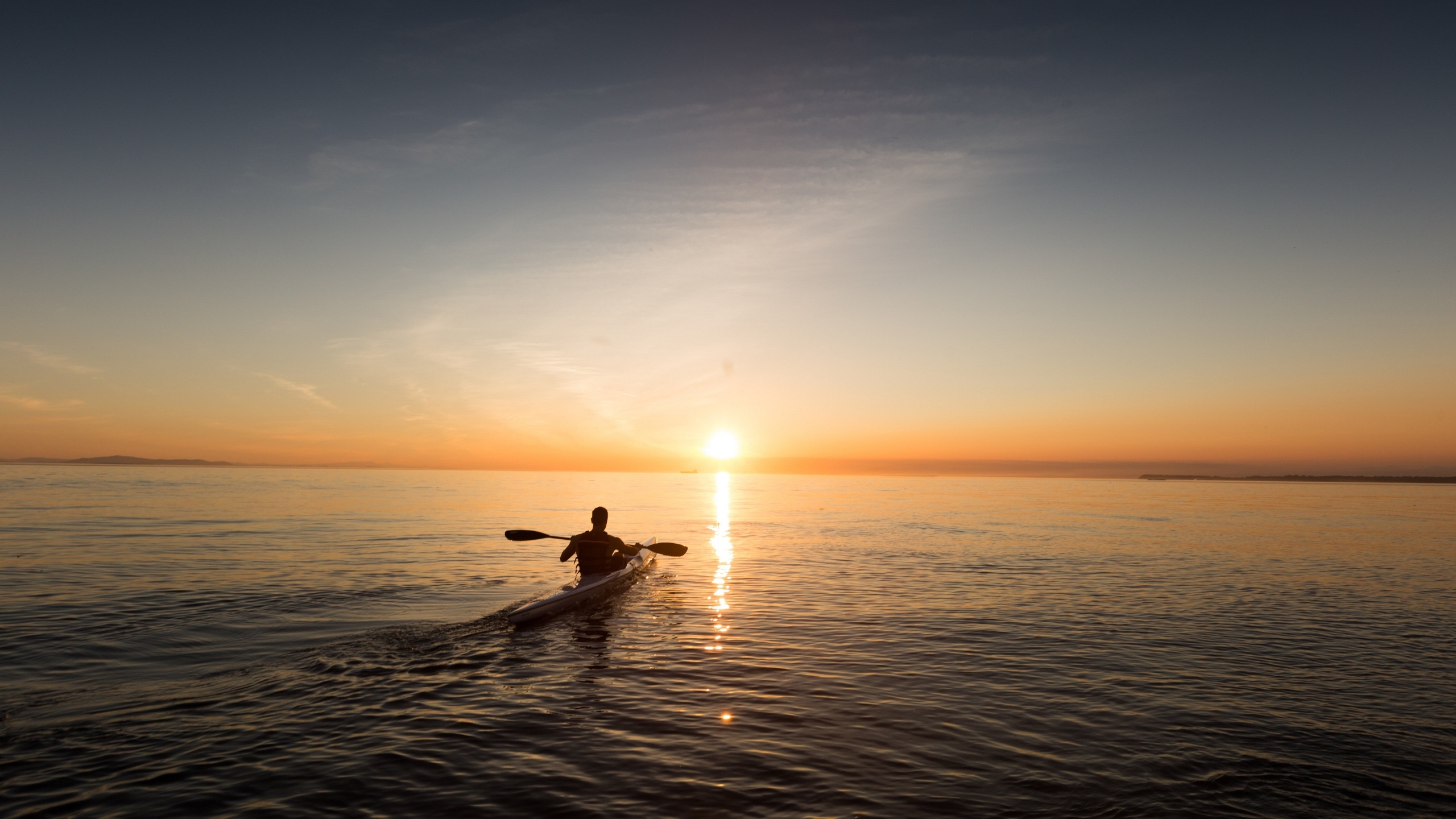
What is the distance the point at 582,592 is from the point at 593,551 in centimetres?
249

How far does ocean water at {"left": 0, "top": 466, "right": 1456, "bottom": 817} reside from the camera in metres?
8.66

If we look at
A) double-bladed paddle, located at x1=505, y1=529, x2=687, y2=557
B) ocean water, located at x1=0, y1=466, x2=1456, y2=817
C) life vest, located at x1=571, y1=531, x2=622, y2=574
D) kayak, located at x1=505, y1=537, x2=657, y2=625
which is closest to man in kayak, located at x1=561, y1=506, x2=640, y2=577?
life vest, located at x1=571, y1=531, x2=622, y2=574

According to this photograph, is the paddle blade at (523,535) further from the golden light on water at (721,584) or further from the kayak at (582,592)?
the golden light on water at (721,584)

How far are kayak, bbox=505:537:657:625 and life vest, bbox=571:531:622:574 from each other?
0.31 meters

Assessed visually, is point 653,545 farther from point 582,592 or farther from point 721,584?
point 582,592

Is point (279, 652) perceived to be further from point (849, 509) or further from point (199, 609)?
point (849, 509)

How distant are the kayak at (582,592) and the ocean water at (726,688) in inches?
19.3

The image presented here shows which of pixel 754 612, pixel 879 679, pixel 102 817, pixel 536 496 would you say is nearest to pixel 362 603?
pixel 754 612

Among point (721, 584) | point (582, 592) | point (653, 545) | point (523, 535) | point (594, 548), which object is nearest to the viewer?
point (582, 592)

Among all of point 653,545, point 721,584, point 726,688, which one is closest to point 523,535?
point 653,545

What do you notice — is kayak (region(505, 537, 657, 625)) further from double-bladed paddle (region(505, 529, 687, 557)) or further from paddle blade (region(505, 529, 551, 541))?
paddle blade (region(505, 529, 551, 541))

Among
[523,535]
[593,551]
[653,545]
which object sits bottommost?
[653,545]

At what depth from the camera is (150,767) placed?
8.96m

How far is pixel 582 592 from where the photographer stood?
2128 centimetres
